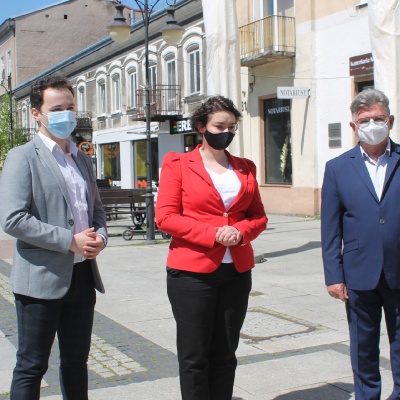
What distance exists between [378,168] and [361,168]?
0.39ft

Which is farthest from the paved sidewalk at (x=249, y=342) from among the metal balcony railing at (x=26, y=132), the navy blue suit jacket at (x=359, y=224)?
the metal balcony railing at (x=26, y=132)

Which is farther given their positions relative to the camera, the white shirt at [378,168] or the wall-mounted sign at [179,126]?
the wall-mounted sign at [179,126]

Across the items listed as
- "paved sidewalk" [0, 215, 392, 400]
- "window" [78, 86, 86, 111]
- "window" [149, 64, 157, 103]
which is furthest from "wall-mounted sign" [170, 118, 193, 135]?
"paved sidewalk" [0, 215, 392, 400]

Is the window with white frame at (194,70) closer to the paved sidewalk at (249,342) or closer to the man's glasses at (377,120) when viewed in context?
the paved sidewalk at (249,342)

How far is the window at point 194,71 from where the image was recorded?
24.5m

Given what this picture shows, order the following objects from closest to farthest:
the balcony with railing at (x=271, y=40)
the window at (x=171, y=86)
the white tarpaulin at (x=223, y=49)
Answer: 1. the white tarpaulin at (x=223, y=49)
2. the balcony with railing at (x=271, y=40)
3. the window at (x=171, y=86)

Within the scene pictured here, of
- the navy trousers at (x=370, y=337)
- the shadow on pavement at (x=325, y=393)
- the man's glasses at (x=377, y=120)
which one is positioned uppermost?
the man's glasses at (x=377, y=120)

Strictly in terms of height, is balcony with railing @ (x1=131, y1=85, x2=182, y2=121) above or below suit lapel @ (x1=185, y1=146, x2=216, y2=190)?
above

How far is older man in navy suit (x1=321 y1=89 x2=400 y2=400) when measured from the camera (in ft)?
Answer: 11.7

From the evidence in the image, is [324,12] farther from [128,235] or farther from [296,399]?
[296,399]

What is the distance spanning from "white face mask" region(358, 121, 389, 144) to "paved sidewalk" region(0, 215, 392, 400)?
187 cm

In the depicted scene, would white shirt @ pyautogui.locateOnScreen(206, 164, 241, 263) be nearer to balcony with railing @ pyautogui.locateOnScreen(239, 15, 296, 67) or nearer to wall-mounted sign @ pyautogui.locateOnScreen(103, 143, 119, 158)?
balcony with railing @ pyautogui.locateOnScreen(239, 15, 296, 67)

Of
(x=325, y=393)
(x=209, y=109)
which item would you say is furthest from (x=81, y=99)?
(x=209, y=109)

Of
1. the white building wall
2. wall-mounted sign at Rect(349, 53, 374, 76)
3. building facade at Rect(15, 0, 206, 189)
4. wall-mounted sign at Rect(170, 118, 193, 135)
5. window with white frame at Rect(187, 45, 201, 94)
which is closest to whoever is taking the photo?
wall-mounted sign at Rect(349, 53, 374, 76)
